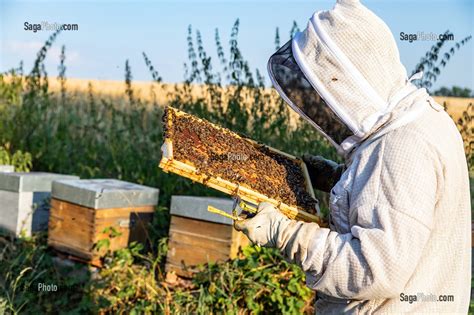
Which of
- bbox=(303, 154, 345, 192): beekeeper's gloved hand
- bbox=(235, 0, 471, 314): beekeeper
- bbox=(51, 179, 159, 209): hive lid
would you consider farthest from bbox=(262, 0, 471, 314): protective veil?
bbox=(51, 179, 159, 209): hive lid

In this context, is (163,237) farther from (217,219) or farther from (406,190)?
(406,190)

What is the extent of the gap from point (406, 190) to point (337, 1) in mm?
791

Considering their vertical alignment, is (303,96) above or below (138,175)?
above

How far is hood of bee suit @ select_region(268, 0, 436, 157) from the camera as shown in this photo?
6.78 ft

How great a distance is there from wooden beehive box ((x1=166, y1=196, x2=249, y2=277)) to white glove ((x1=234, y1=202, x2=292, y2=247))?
216 cm

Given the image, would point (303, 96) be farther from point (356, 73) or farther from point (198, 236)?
point (198, 236)

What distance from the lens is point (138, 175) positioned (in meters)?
6.25

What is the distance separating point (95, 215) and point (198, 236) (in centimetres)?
92

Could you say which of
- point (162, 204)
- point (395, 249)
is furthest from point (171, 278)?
point (395, 249)

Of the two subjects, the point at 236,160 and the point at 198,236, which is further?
the point at 198,236

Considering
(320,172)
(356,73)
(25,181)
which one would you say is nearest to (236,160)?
(320,172)

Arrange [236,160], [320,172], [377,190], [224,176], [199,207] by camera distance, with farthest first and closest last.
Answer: [199,207] → [320,172] → [236,160] → [224,176] → [377,190]

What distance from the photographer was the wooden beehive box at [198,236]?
4.51 m

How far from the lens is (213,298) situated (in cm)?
427
